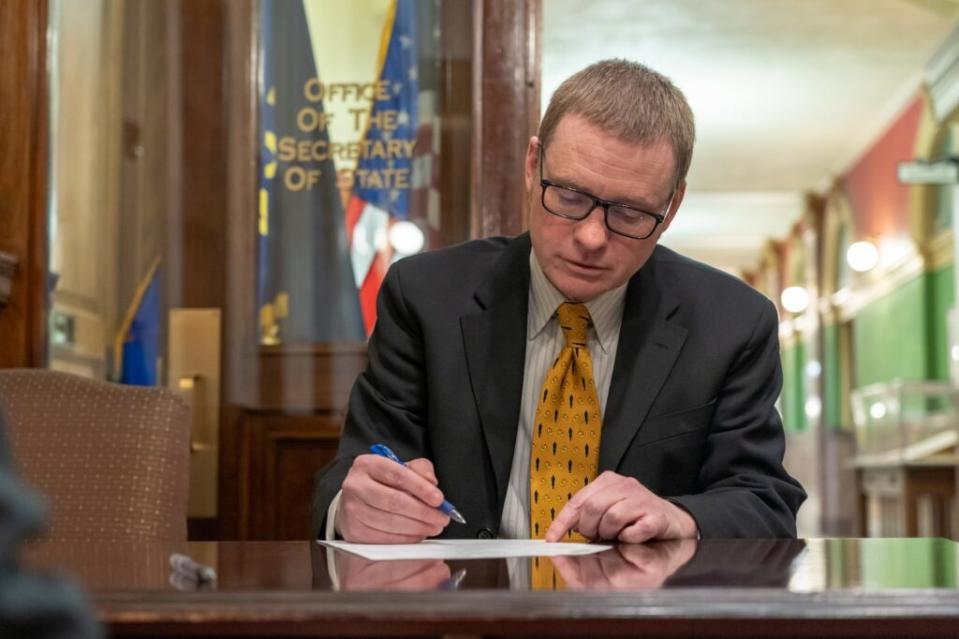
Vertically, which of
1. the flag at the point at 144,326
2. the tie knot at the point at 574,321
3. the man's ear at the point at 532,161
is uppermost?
the man's ear at the point at 532,161

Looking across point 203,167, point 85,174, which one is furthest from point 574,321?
point 85,174

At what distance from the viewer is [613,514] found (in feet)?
4.89

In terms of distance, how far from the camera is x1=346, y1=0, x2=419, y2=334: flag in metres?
3.06

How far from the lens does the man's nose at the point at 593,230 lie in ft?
5.90

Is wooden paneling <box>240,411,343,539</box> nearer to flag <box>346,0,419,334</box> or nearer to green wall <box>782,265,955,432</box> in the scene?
flag <box>346,0,419,334</box>

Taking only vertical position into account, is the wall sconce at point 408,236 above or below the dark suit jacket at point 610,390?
above

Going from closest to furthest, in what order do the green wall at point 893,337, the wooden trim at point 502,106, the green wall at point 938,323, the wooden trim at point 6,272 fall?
the wooden trim at point 6,272 < the wooden trim at point 502,106 < the green wall at point 938,323 < the green wall at point 893,337

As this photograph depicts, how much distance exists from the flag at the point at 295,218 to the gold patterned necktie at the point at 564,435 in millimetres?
1277

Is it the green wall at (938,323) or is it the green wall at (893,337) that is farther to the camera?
the green wall at (893,337)

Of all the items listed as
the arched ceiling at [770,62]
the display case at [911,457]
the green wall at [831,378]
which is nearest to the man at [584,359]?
the display case at [911,457]

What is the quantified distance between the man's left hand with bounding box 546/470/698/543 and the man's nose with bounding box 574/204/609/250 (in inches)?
15.5

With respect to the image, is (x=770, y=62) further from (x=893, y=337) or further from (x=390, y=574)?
(x=390, y=574)

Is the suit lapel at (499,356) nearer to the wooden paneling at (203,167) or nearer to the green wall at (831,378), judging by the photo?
the wooden paneling at (203,167)

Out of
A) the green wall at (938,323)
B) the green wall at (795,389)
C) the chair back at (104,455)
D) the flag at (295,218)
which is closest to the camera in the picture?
the chair back at (104,455)
